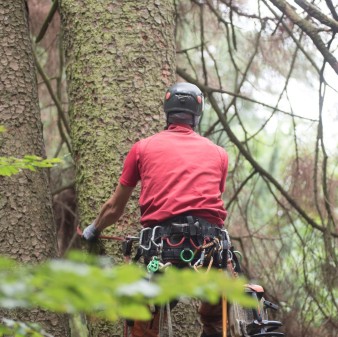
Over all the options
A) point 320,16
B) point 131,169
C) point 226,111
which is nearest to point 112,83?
point 131,169

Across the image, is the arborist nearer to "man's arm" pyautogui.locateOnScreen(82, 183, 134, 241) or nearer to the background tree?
"man's arm" pyautogui.locateOnScreen(82, 183, 134, 241)

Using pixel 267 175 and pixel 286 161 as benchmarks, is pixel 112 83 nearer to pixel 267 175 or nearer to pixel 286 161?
pixel 267 175

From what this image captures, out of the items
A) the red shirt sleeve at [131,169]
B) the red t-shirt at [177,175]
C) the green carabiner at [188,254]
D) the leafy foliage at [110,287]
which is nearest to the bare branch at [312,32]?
the red t-shirt at [177,175]

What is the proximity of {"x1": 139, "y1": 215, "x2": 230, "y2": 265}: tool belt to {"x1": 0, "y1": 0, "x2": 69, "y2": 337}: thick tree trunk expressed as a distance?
1.06 metres

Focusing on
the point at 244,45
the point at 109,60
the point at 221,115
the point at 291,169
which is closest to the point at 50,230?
the point at 109,60

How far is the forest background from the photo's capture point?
175 inches

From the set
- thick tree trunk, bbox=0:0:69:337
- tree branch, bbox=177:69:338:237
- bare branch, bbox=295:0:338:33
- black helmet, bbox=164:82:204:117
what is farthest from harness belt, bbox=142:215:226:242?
tree branch, bbox=177:69:338:237

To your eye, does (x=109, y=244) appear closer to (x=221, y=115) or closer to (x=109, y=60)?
(x=109, y=60)

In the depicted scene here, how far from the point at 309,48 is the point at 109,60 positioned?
2884 millimetres

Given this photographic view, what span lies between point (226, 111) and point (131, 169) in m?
2.59

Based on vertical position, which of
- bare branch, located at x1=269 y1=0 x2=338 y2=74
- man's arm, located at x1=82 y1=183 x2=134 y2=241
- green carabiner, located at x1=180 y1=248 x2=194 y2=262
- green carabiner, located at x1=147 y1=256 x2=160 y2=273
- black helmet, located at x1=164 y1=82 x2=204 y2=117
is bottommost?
green carabiner, located at x1=147 y1=256 x2=160 y2=273

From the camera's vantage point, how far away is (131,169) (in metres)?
3.60

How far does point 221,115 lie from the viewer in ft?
19.5

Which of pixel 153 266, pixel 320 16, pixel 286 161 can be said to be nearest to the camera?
pixel 153 266
